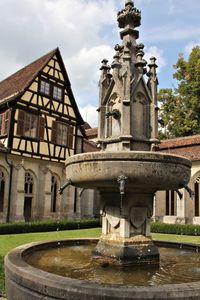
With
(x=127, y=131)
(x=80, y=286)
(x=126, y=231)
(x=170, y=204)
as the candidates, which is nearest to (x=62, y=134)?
(x=170, y=204)

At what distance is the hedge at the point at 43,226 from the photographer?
1953 centimetres

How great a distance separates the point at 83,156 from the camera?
5977 millimetres

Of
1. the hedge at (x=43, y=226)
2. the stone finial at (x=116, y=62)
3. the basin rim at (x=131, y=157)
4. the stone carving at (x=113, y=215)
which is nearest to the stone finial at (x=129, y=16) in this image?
the stone finial at (x=116, y=62)

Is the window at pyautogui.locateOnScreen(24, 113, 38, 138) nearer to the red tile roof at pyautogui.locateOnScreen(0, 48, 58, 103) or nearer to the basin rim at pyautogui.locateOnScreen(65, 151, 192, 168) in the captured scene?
the red tile roof at pyautogui.locateOnScreen(0, 48, 58, 103)

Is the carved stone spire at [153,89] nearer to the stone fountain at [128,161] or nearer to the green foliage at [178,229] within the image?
the stone fountain at [128,161]

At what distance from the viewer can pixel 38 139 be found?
2564 centimetres

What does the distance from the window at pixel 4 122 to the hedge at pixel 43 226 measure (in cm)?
732

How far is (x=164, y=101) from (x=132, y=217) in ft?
97.1

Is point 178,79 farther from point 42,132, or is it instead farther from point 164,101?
point 42,132

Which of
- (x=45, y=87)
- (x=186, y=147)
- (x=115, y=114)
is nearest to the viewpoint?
(x=115, y=114)

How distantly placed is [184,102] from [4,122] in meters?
19.0

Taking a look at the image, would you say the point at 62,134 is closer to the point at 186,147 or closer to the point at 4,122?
the point at 4,122

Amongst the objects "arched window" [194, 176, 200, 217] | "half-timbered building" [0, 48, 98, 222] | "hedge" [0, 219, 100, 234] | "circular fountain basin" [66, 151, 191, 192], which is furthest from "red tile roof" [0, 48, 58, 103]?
"circular fountain basin" [66, 151, 191, 192]

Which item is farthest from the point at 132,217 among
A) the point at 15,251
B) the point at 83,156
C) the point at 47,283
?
the point at 47,283
